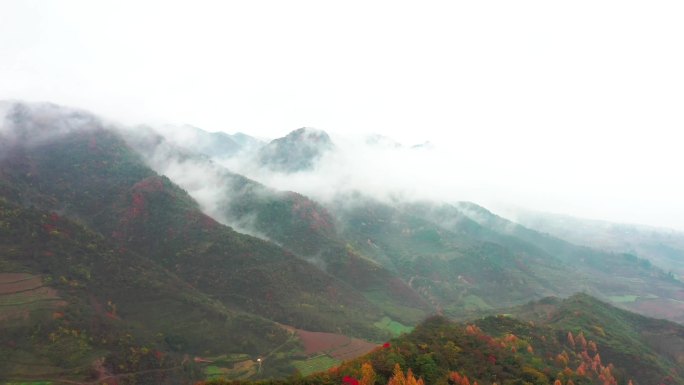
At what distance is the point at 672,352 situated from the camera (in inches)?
5320

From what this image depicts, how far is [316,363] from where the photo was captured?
138 m

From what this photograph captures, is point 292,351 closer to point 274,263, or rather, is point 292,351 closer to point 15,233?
point 274,263

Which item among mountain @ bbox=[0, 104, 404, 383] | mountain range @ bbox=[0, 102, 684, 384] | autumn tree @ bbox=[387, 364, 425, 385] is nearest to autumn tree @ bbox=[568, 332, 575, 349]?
mountain range @ bbox=[0, 102, 684, 384]

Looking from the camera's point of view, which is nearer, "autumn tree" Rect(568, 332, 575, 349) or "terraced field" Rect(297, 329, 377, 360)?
"autumn tree" Rect(568, 332, 575, 349)

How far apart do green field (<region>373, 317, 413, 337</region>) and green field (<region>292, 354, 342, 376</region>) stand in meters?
45.0

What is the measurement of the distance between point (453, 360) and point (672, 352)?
4048 inches

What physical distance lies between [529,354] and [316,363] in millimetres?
68833

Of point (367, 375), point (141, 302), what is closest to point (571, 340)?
point (367, 375)

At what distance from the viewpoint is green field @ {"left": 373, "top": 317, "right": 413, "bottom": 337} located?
181 meters

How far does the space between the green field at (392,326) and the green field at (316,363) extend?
148 feet

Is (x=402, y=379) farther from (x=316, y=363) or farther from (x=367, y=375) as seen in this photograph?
(x=316, y=363)

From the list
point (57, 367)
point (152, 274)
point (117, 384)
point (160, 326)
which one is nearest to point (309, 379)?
point (117, 384)

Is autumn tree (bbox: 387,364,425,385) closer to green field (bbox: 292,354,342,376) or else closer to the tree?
the tree

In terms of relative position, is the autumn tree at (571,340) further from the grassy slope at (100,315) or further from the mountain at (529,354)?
the grassy slope at (100,315)
